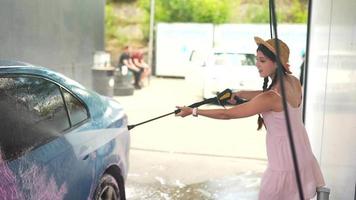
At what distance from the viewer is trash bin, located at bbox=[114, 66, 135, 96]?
49.6 ft

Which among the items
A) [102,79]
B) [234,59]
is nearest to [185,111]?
[102,79]

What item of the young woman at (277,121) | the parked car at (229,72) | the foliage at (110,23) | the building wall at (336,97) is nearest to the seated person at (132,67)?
the parked car at (229,72)

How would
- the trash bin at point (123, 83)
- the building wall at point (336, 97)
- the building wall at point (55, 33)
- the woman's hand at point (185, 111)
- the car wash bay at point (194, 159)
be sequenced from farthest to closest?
the trash bin at point (123, 83) < the building wall at point (55, 33) < the car wash bay at point (194, 159) < the building wall at point (336, 97) < the woman's hand at point (185, 111)

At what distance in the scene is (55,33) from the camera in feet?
34.6

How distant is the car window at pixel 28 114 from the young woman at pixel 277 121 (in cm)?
85

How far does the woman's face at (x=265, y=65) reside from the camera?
291 centimetres

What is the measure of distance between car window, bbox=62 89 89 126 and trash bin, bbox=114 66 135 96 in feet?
38.0

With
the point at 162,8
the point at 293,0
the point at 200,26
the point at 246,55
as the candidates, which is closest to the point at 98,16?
the point at 246,55

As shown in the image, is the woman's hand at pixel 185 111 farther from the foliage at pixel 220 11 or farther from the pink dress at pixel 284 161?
the foliage at pixel 220 11

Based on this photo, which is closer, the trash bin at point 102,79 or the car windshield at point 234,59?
the trash bin at point 102,79

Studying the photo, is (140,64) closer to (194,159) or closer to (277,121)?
(194,159)

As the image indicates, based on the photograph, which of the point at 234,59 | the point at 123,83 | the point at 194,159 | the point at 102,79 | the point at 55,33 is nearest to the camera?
the point at 194,159

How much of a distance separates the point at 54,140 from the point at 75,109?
586 mm

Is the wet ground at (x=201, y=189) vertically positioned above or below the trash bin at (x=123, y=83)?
below
